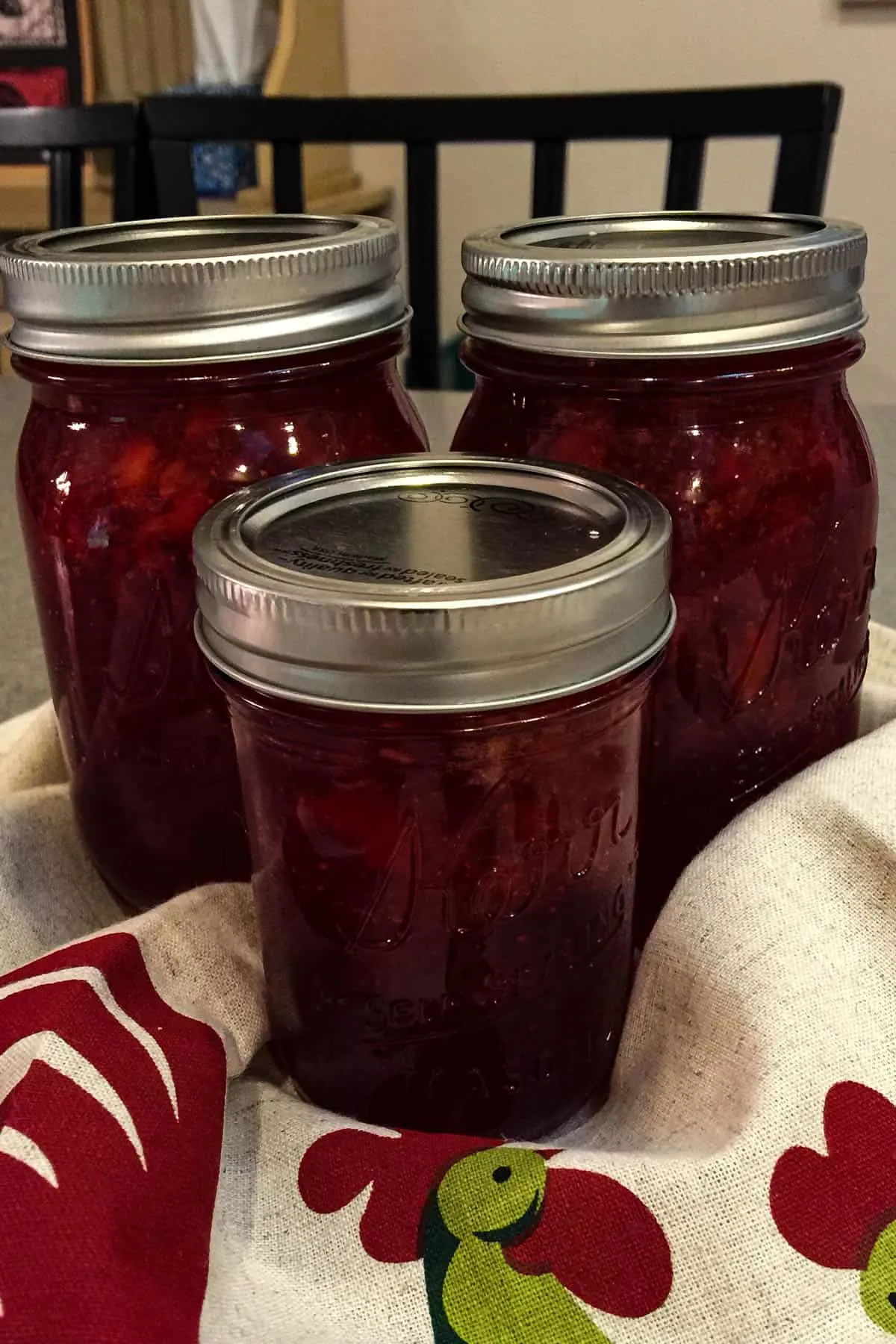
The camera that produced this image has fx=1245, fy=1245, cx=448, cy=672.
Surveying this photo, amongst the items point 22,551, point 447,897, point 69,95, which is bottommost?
point 22,551

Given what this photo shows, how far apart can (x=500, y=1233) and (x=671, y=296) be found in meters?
0.29

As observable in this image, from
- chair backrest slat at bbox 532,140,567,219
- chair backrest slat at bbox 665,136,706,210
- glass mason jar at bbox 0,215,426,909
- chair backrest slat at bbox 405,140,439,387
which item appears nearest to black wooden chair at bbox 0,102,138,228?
chair backrest slat at bbox 405,140,439,387

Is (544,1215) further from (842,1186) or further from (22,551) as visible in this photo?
(22,551)

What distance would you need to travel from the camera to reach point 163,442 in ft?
1.44

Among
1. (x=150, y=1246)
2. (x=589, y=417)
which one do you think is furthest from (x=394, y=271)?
(x=150, y=1246)

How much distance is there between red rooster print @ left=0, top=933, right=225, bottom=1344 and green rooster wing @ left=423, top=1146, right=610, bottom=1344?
6 centimetres

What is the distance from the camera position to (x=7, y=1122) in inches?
13.0

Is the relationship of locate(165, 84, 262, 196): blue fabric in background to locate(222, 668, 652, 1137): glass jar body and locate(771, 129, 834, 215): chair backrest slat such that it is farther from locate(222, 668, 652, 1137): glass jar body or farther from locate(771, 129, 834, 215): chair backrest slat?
locate(222, 668, 652, 1137): glass jar body

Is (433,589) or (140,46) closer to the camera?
(433,589)

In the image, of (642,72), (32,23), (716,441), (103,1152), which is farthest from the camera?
(32,23)

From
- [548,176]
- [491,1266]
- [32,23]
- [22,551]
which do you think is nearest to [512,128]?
[548,176]

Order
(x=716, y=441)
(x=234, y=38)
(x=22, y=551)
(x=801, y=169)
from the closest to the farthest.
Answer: (x=716, y=441), (x=22, y=551), (x=801, y=169), (x=234, y=38)

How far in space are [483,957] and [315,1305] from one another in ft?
0.34

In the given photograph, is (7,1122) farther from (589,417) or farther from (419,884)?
(589,417)
